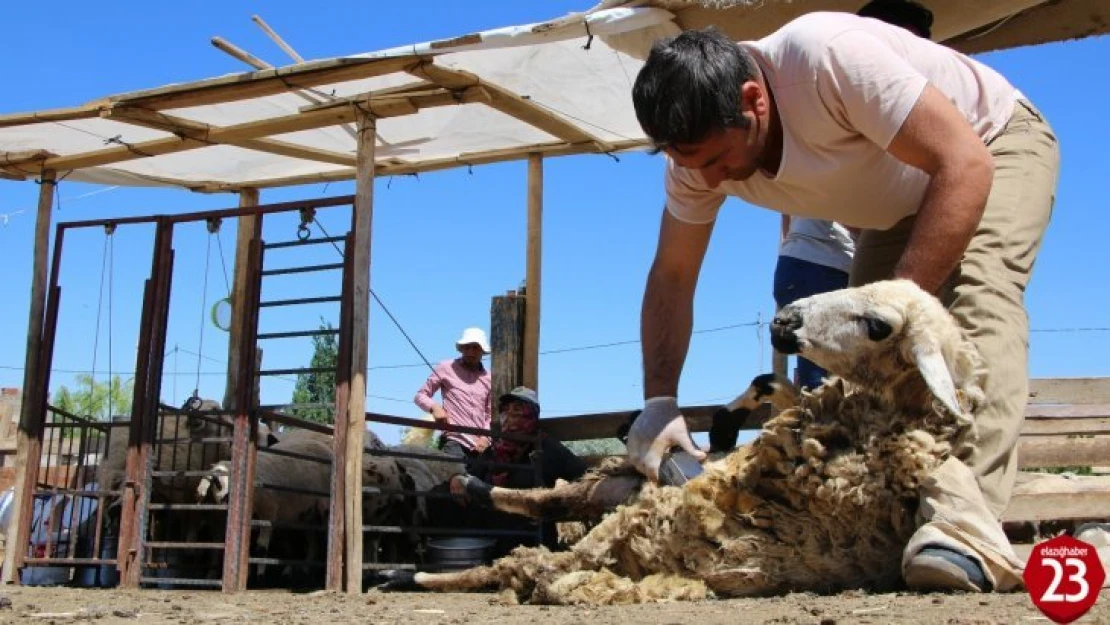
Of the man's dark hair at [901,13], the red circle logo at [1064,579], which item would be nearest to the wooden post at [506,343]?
the man's dark hair at [901,13]

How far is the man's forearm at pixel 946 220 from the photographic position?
9.43 ft

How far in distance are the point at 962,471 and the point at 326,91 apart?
183 inches

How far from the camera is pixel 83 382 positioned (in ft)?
79.7

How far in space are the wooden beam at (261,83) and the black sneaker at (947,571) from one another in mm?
3934

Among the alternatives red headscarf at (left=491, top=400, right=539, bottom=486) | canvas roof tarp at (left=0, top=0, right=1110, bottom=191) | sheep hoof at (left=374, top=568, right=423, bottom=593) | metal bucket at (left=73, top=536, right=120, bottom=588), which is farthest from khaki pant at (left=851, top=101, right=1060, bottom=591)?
metal bucket at (left=73, top=536, right=120, bottom=588)

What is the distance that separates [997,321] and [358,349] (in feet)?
12.8

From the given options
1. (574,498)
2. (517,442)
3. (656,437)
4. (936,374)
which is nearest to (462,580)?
(574,498)

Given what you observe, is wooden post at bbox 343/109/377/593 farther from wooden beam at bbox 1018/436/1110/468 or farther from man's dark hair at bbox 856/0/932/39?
wooden beam at bbox 1018/436/1110/468

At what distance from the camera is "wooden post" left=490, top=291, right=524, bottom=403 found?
25.1 feet

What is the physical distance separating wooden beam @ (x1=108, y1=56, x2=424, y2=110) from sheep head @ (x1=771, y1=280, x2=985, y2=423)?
3425mm

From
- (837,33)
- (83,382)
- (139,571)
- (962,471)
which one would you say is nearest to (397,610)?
(962,471)

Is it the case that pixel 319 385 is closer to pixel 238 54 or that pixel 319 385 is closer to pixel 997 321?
pixel 238 54

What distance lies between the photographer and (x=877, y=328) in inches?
116

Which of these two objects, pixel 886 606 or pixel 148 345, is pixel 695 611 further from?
pixel 148 345
